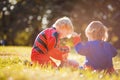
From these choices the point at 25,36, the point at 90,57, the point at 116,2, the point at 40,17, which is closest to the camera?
the point at 90,57

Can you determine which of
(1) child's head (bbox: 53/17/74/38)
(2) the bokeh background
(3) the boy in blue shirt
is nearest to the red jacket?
(1) child's head (bbox: 53/17/74/38)

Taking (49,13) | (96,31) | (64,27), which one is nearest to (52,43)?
(64,27)

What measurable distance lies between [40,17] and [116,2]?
5595mm

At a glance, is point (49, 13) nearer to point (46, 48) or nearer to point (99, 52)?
point (46, 48)

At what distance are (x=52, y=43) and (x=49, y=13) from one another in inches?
768

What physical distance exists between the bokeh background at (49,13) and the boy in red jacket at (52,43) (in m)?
18.6

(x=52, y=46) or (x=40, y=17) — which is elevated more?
(x=52, y=46)

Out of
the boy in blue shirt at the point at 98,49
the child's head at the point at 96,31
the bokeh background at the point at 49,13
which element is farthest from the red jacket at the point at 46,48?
the bokeh background at the point at 49,13

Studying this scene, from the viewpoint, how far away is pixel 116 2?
2670 cm

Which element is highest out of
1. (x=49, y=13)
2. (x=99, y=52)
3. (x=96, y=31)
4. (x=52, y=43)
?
(x=96, y=31)

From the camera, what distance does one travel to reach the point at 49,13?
27.4 m

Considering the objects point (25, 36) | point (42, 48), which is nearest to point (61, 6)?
point (25, 36)

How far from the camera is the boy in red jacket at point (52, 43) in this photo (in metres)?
8.02

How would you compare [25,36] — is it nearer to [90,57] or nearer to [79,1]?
[79,1]
